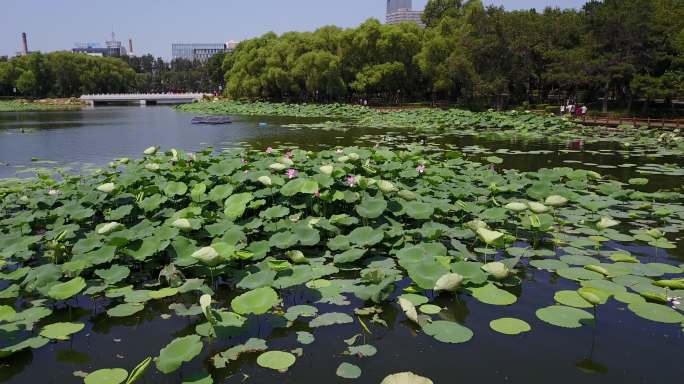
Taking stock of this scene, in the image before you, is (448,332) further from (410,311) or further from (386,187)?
(386,187)

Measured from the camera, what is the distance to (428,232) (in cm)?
442

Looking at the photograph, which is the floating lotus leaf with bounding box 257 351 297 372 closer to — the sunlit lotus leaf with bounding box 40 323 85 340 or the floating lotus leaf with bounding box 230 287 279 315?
the floating lotus leaf with bounding box 230 287 279 315

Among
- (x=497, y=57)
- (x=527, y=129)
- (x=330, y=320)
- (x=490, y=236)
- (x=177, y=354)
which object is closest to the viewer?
(x=177, y=354)

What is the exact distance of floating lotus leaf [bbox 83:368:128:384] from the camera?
2.47 m

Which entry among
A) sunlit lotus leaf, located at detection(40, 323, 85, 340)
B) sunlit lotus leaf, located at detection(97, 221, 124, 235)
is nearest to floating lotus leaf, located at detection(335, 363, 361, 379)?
sunlit lotus leaf, located at detection(40, 323, 85, 340)

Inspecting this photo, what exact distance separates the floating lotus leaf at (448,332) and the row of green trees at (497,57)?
20.1 metres

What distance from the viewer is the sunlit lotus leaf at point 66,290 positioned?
3121 millimetres

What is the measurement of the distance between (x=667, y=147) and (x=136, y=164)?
13.4 metres

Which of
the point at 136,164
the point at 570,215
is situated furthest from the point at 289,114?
the point at 570,215

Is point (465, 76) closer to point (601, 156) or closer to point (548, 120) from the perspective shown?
point (548, 120)

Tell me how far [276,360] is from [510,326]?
1552 millimetres

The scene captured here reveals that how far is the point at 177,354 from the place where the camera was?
2480 millimetres

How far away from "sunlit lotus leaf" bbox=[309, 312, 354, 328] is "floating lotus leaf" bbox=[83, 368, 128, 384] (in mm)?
1158

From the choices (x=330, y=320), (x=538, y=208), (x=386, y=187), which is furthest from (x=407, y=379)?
(x=538, y=208)
